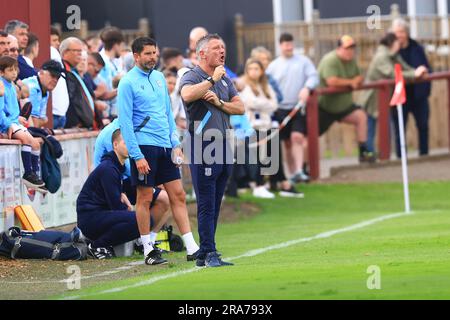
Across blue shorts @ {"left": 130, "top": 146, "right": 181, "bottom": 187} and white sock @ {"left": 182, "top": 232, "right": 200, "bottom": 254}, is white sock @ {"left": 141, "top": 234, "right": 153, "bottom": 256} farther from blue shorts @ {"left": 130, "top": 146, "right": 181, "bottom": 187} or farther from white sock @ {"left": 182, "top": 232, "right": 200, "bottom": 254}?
blue shorts @ {"left": 130, "top": 146, "right": 181, "bottom": 187}

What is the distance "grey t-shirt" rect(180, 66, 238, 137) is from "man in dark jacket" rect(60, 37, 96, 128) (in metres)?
4.90

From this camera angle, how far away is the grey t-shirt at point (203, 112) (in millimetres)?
13438

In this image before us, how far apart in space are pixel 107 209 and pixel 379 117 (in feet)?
40.2

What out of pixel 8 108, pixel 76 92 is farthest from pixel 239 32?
pixel 8 108

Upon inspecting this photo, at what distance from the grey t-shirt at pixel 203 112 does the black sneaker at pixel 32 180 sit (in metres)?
3.02

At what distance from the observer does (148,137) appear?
14.0 m

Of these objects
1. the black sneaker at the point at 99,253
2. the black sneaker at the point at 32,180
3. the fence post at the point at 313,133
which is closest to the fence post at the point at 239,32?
the fence post at the point at 313,133

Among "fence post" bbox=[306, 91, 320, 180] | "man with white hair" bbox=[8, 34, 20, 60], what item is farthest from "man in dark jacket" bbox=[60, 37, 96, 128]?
"fence post" bbox=[306, 91, 320, 180]

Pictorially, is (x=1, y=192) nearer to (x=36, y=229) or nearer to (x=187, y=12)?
(x=36, y=229)

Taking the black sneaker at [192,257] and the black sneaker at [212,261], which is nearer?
the black sneaker at [212,261]


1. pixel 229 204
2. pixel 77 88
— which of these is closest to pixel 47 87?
pixel 77 88

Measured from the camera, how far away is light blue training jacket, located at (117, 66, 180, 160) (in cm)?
1389

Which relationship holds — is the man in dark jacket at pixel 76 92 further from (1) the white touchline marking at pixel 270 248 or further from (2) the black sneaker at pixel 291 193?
(2) the black sneaker at pixel 291 193
